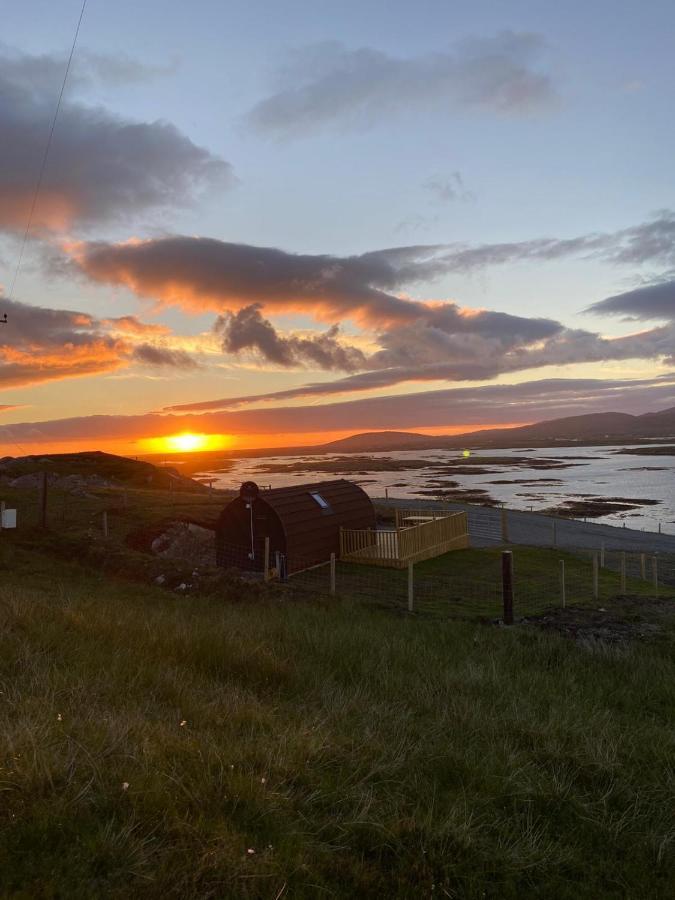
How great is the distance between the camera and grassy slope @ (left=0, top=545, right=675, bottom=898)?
11.7 feet

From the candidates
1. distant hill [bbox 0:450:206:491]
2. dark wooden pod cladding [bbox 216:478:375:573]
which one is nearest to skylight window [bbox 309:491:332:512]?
dark wooden pod cladding [bbox 216:478:375:573]

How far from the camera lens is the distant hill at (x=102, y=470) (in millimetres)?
58969

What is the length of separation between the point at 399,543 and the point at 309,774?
62.2 ft

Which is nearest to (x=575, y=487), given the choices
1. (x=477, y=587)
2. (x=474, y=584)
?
(x=474, y=584)

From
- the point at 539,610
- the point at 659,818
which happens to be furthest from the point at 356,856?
the point at 539,610

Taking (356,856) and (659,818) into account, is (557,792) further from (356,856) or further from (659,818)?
(356,856)

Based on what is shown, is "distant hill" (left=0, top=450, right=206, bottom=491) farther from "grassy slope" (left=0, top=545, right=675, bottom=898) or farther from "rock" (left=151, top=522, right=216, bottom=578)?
"grassy slope" (left=0, top=545, right=675, bottom=898)

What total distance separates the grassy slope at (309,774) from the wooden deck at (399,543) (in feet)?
48.3

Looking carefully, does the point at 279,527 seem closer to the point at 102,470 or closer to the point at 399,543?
the point at 399,543

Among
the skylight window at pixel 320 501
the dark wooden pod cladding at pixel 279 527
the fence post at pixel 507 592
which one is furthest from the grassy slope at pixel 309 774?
the skylight window at pixel 320 501

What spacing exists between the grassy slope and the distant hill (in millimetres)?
53472

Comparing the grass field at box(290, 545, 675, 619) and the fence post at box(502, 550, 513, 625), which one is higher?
the fence post at box(502, 550, 513, 625)

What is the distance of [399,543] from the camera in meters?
23.3

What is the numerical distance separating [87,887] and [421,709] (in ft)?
14.3
